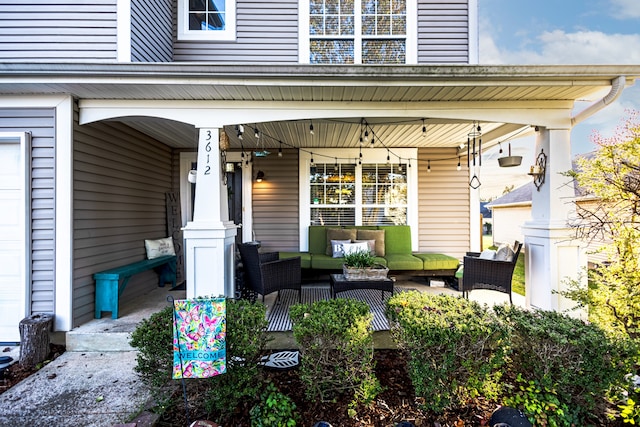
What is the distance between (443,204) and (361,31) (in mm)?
3482

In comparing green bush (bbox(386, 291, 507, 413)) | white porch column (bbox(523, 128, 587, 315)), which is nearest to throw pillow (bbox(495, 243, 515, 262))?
white porch column (bbox(523, 128, 587, 315))

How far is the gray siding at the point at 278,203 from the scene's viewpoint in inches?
235

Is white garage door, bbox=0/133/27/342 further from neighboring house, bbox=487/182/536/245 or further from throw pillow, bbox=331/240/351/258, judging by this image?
neighboring house, bbox=487/182/536/245

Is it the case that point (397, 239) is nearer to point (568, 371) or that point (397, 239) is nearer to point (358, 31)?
point (358, 31)

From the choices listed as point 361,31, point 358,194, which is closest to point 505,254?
point 358,194

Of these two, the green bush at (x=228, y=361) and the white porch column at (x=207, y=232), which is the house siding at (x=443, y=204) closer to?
the white porch column at (x=207, y=232)

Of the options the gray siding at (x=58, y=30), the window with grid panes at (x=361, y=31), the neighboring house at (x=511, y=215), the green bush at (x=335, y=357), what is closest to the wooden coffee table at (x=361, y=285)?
the green bush at (x=335, y=357)

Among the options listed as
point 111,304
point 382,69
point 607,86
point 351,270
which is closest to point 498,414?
point 351,270

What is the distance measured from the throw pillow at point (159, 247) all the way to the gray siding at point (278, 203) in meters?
1.54

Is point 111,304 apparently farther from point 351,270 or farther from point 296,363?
point 351,270

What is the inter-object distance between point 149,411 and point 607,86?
16.5ft

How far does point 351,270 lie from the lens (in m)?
3.88

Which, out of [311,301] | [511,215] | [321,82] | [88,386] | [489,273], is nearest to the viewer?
[88,386]

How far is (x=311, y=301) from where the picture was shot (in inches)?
167
